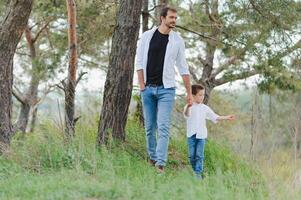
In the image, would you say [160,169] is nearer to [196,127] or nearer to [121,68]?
[196,127]

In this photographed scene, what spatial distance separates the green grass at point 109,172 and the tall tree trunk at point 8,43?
391 millimetres

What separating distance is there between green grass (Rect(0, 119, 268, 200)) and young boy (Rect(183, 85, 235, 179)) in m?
0.37

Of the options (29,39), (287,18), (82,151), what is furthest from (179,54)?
(29,39)

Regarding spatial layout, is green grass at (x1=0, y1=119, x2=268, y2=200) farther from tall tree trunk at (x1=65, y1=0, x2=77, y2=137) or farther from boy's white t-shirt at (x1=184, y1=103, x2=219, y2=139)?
tall tree trunk at (x1=65, y1=0, x2=77, y2=137)

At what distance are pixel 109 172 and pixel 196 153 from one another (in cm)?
165

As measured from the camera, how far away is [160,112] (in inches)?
287

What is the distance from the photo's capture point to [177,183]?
597 centimetres

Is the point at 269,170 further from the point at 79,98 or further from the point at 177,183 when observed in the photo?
the point at 79,98

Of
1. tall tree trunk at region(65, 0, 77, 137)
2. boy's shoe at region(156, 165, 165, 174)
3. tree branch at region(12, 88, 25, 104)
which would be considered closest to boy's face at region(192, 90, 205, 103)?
boy's shoe at region(156, 165, 165, 174)

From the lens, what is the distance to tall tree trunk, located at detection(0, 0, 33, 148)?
836 centimetres

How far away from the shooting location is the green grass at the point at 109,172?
5512 mm

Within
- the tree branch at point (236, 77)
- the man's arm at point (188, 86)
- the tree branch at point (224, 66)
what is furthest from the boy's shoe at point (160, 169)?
the tree branch at point (224, 66)

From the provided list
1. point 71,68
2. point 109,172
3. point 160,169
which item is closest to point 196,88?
point 160,169

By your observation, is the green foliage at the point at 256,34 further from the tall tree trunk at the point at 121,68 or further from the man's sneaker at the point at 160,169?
the man's sneaker at the point at 160,169
